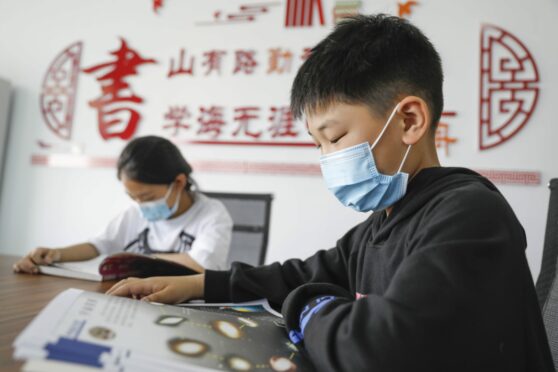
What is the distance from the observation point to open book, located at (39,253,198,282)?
79 centimetres

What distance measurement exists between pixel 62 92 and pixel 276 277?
241 cm

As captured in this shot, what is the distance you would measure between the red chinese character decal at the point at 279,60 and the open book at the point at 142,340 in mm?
1875

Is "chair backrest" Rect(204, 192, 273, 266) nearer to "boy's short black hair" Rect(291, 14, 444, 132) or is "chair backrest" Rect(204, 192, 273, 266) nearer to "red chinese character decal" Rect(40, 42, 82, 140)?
"boy's short black hair" Rect(291, 14, 444, 132)

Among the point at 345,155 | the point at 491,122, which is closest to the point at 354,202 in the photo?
the point at 345,155

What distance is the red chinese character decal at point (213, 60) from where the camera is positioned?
90.2 inches

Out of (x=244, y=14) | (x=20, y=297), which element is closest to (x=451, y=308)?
(x=20, y=297)

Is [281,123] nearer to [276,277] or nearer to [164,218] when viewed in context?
[164,218]

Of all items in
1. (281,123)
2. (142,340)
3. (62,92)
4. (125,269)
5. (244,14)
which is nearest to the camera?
(142,340)

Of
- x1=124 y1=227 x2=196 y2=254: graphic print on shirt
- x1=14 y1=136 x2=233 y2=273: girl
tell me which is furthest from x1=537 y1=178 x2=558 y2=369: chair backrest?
x1=124 y1=227 x2=196 y2=254: graphic print on shirt

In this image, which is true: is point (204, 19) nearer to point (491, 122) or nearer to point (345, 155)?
point (491, 122)

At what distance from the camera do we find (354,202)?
2.04ft

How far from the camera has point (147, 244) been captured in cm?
141

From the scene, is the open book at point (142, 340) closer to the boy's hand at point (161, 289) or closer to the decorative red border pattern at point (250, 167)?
the boy's hand at point (161, 289)

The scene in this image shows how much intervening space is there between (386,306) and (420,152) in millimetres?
295
